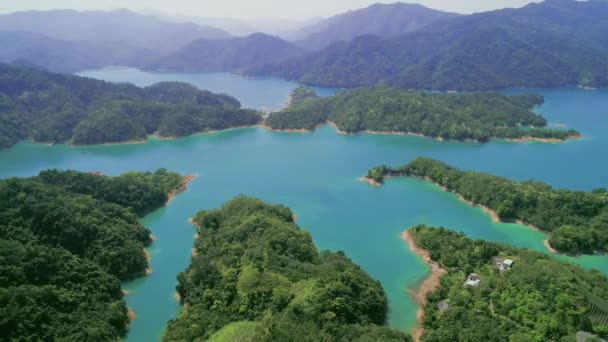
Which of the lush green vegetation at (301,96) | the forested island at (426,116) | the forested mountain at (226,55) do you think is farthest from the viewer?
the forested mountain at (226,55)

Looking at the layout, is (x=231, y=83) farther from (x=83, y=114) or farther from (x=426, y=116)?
(x=426, y=116)

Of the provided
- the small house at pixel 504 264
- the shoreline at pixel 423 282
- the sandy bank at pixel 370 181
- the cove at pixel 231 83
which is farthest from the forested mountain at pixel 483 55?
the small house at pixel 504 264

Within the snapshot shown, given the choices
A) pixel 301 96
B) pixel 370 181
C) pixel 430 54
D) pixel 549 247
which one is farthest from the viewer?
pixel 430 54

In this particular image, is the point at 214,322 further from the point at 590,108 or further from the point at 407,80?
the point at 407,80

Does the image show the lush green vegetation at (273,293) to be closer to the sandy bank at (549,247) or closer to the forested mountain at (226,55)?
the sandy bank at (549,247)

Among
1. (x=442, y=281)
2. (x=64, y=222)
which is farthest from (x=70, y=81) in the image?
(x=442, y=281)

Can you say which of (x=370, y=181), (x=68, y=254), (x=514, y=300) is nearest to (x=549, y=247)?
(x=514, y=300)
